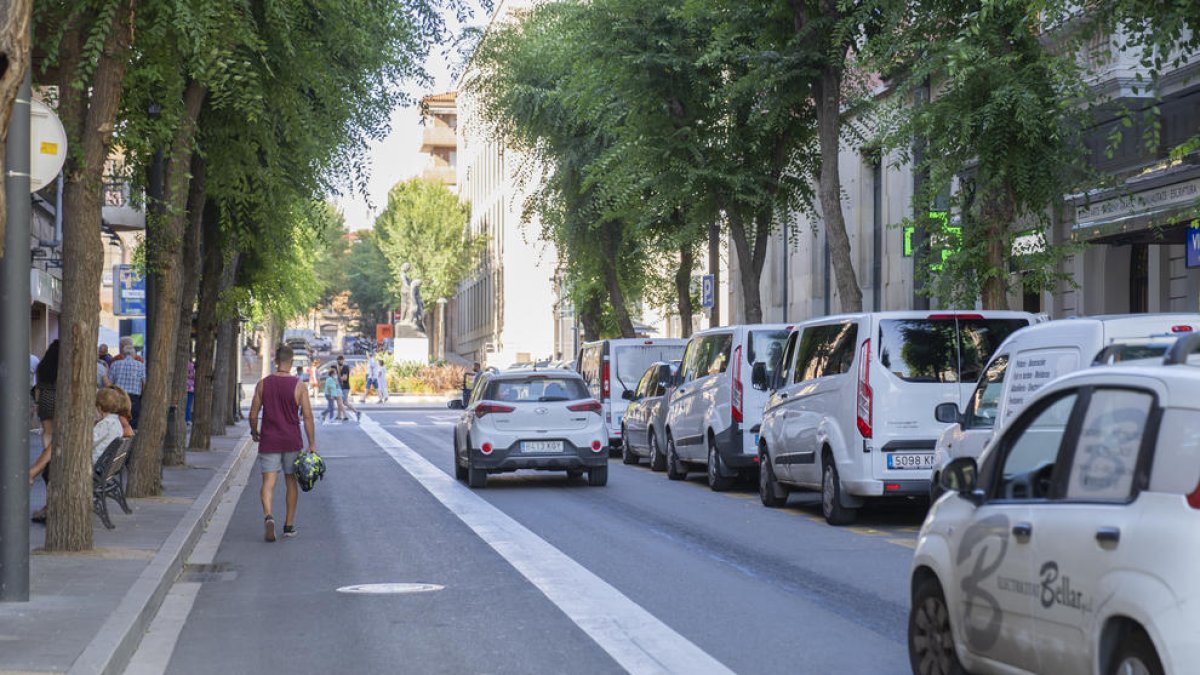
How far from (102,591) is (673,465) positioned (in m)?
14.4

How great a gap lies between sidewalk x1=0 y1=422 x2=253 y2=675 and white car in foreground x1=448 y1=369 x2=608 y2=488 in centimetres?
431

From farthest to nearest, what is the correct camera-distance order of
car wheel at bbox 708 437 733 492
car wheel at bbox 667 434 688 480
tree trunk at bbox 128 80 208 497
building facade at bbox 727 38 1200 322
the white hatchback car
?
car wheel at bbox 667 434 688 480 < building facade at bbox 727 38 1200 322 < car wheel at bbox 708 437 733 492 < tree trunk at bbox 128 80 208 497 < the white hatchback car

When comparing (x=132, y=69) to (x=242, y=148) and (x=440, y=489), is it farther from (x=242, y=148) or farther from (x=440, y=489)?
(x=440, y=489)

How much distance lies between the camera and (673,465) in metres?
24.9

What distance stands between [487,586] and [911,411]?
5.71 m

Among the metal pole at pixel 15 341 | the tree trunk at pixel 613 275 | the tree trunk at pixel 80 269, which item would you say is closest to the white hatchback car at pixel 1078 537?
the metal pole at pixel 15 341

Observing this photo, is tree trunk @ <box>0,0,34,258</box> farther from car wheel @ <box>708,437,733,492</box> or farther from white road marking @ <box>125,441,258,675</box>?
car wheel @ <box>708,437,733,492</box>

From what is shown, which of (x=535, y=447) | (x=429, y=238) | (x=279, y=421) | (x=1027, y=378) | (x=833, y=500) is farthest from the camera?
(x=429, y=238)

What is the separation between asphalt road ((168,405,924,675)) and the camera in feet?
30.5

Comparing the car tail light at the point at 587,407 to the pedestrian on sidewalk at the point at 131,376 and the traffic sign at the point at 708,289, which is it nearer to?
the pedestrian on sidewalk at the point at 131,376

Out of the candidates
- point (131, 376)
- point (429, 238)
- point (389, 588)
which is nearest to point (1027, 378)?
point (389, 588)

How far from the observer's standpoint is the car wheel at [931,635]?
24.5ft

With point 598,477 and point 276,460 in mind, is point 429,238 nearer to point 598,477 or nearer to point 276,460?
point 598,477

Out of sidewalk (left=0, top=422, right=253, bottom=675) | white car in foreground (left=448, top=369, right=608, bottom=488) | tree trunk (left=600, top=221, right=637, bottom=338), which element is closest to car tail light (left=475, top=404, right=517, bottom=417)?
white car in foreground (left=448, top=369, right=608, bottom=488)
